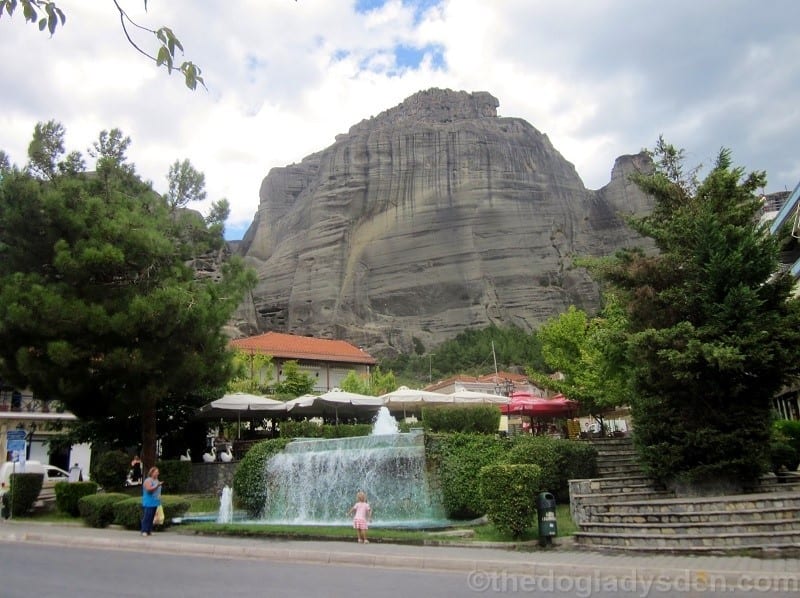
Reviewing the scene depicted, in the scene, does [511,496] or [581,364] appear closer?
[511,496]

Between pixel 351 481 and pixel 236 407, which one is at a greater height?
pixel 236 407


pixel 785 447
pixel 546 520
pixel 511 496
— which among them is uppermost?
pixel 785 447

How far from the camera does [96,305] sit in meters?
18.5

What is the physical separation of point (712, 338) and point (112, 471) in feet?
61.6

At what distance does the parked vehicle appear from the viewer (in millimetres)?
21366

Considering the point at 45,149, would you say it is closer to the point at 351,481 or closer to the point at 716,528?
the point at 351,481

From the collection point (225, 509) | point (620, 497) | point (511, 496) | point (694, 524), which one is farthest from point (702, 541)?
A: point (225, 509)

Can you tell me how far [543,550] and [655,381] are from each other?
476 centimetres

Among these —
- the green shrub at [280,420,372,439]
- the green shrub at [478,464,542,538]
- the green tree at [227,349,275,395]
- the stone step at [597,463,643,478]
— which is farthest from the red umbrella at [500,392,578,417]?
the green shrub at [478,464,542,538]

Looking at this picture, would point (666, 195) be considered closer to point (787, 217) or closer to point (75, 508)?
point (787, 217)

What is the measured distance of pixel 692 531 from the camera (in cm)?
1045

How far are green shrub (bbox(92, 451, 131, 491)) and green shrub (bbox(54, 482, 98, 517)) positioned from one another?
2.17 metres

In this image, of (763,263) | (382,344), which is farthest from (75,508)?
(382,344)

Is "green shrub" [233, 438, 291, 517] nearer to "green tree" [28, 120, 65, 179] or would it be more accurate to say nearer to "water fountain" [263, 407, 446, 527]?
"water fountain" [263, 407, 446, 527]
